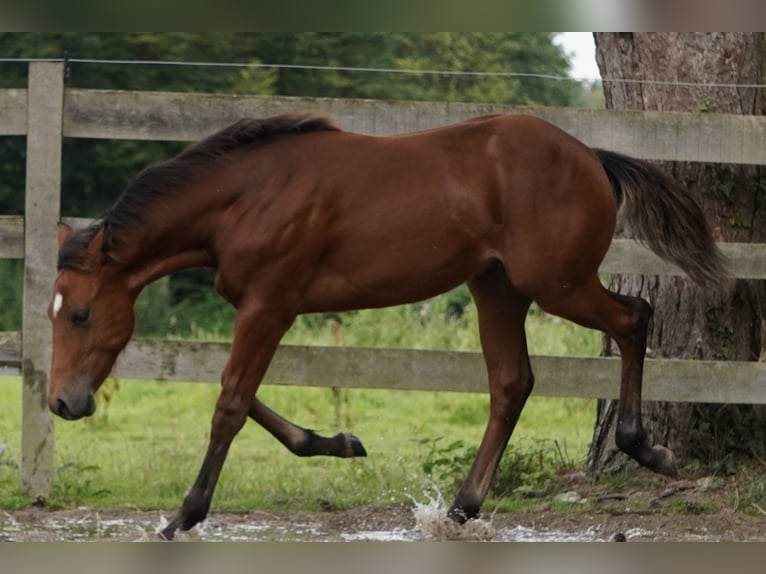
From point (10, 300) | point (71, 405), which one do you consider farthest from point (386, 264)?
point (10, 300)

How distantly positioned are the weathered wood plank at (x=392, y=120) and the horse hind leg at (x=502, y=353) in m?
0.83

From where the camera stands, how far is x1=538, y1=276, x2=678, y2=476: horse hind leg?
16.8 feet

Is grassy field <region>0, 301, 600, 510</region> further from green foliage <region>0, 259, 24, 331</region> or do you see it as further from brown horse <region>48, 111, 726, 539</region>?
brown horse <region>48, 111, 726, 539</region>

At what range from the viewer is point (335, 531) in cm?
544

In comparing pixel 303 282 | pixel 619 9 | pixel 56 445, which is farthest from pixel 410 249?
pixel 56 445

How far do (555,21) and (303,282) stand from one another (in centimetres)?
133

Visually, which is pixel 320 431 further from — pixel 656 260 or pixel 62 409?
pixel 62 409

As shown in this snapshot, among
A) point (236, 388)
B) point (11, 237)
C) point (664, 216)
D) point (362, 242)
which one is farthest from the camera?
point (11, 237)

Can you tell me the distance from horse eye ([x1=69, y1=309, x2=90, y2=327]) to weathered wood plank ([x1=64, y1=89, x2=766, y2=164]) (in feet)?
3.64

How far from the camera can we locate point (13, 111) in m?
5.61

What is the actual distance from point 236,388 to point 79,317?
626 mm

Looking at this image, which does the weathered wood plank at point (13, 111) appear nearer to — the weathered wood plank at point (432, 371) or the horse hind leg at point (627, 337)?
the weathered wood plank at point (432, 371)

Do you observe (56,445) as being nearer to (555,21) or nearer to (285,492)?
(285,492)

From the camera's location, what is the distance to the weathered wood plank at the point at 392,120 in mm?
5602
